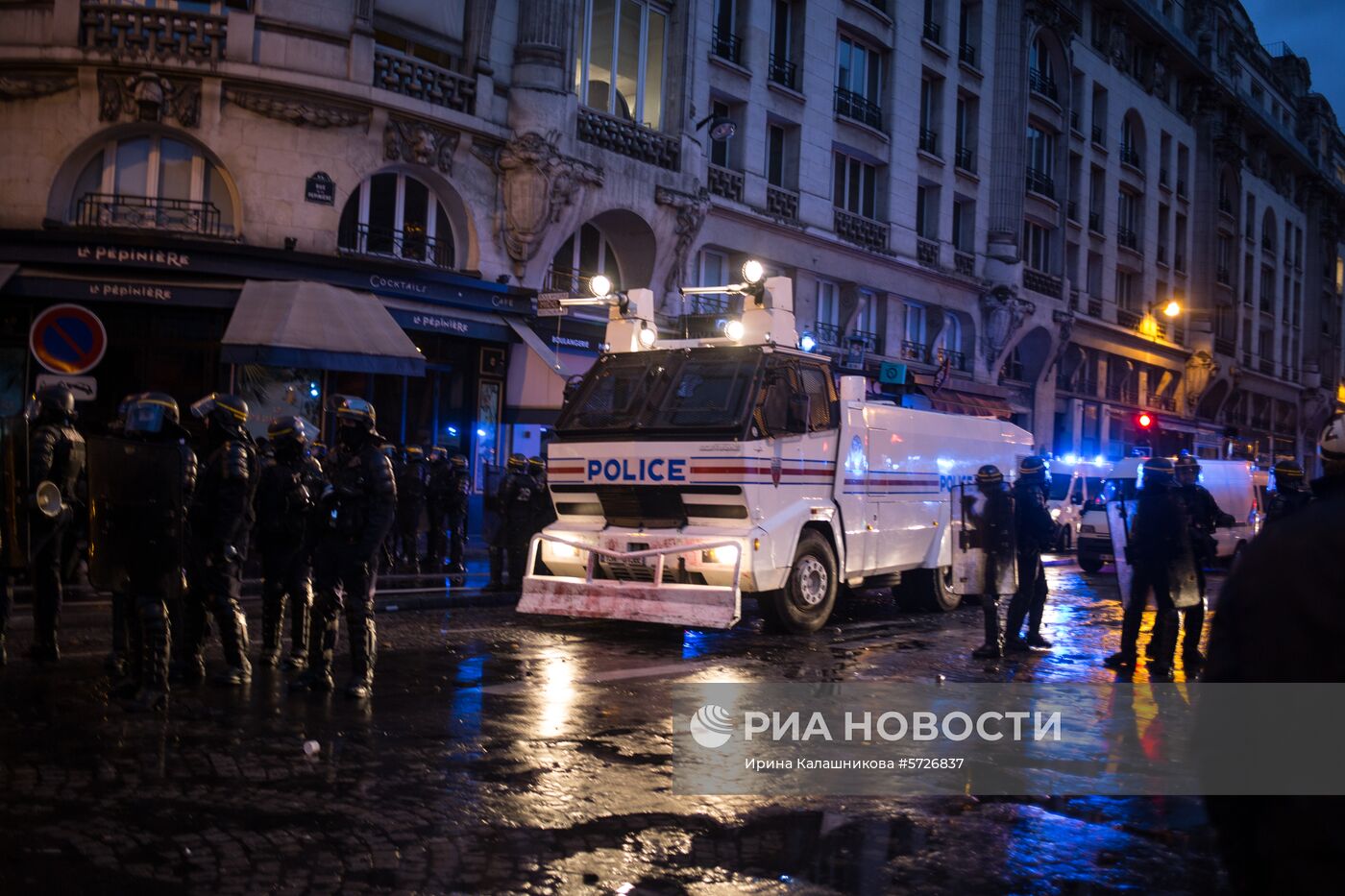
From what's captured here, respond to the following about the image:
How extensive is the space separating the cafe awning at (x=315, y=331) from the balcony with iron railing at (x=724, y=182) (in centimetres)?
842

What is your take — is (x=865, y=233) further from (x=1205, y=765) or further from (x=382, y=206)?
(x=1205, y=765)

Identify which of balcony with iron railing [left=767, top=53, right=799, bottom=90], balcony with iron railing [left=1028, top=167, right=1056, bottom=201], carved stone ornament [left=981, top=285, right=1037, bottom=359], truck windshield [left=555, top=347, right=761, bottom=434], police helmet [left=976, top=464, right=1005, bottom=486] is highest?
balcony with iron railing [left=1028, top=167, right=1056, bottom=201]

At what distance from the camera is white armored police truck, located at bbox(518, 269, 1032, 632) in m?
10.6

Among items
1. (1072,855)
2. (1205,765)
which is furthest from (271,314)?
(1205,765)

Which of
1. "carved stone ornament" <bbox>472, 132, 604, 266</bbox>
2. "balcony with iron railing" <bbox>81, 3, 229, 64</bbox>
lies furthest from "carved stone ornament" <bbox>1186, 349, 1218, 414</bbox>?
"balcony with iron railing" <bbox>81, 3, 229, 64</bbox>

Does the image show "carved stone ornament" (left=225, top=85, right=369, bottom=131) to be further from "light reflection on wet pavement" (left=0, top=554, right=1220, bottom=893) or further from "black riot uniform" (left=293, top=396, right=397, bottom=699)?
"black riot uniform" (left=293, top=396, right=397, bottom=699)

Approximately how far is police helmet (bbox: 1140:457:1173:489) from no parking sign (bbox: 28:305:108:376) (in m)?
10.5

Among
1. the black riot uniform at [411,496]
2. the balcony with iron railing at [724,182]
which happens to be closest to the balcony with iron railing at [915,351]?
Answer: the balcony with iron railing at [724,182]

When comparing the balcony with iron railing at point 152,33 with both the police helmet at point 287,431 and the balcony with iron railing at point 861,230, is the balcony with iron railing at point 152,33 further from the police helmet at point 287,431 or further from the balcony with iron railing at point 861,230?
the balcony with iron railing at point 861,230

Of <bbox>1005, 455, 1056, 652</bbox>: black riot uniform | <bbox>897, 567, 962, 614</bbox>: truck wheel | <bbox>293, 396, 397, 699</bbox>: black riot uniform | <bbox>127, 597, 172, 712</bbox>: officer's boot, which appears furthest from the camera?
<bbox>897, 567, 962, 614</bbox>: truck wheel

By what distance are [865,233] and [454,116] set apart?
12427mm

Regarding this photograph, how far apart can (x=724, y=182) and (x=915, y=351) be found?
29.3 ft

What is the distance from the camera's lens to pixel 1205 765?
2172 millimetres

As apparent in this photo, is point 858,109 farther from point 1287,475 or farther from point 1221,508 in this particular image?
point 1287,475
